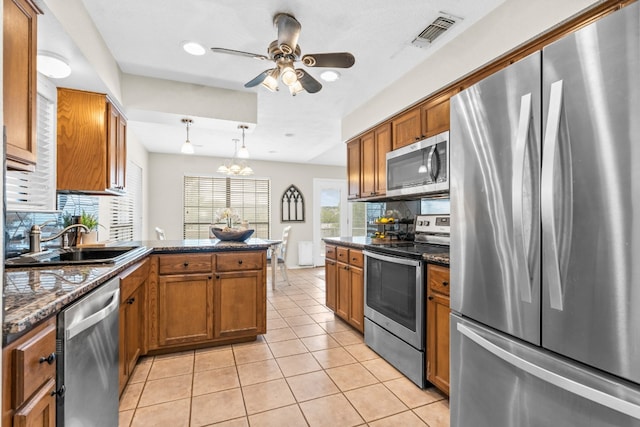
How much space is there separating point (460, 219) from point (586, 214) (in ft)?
1.72

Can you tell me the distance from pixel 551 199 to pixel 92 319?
179 cm

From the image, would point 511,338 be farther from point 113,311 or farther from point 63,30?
point 63,30

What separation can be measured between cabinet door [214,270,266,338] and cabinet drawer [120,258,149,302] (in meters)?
0.58

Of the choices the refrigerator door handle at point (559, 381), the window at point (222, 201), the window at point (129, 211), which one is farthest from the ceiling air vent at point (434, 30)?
the window at point (222, 201)

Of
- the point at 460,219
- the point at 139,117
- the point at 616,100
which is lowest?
the point at 460,219

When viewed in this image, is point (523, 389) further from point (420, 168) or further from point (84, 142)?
point (84, 142)

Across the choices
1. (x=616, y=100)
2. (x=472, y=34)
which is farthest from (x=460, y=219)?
(x=472, y=34)

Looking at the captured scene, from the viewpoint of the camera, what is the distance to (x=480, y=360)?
132cm

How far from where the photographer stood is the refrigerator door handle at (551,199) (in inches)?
39.4

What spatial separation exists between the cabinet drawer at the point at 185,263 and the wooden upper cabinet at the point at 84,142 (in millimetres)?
→ 763

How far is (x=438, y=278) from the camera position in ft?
6.48

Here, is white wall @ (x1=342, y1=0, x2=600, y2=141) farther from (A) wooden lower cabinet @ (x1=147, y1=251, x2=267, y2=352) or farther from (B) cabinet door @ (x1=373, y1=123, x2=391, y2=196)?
(A) wooden lower cabinet @ (x1=147, y1=251, x2=267, y2=352)

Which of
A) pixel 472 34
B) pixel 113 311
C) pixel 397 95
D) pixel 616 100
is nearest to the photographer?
pixel 616 100

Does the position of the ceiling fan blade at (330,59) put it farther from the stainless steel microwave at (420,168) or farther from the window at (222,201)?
the window at (222,201)
